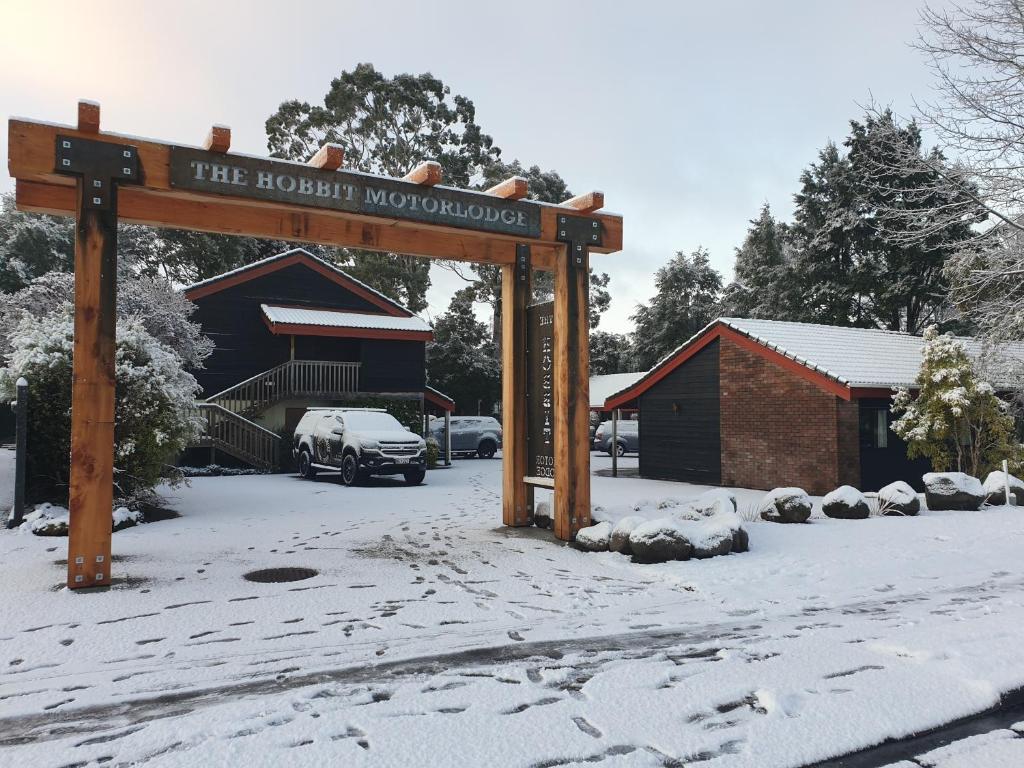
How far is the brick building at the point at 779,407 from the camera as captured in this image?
16.2 m

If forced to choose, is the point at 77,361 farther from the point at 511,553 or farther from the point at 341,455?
the point at 341,455

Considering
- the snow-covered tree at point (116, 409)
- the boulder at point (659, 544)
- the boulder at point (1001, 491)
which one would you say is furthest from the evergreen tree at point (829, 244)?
the snow-covered tree at point (116, 409)

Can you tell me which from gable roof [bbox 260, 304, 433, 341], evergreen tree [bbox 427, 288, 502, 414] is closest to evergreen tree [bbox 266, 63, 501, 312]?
evergreen tree [bbox 427, 288, 502, 414]

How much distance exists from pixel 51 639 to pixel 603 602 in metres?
4.08

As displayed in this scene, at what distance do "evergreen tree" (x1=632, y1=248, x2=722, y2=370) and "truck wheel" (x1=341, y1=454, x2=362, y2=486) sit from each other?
3308cm

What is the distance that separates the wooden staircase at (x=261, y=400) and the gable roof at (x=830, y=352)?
31.2 ft

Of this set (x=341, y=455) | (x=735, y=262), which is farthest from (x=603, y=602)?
(x=735, y=262)

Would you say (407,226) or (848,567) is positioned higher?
(407,226)

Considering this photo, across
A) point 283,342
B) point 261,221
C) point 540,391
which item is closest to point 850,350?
point 540,391

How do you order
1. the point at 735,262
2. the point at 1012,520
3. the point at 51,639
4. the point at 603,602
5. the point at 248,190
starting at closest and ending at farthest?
1. the point at 51,639
2. the point at 603,602
3. the point at 248,190
4. the point at 1012,520
5. the point at 735,262

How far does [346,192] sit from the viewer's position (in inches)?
302

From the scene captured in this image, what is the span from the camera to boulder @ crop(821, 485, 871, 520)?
36.1 ft

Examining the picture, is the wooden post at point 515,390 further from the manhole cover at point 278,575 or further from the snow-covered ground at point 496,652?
the manhole cover at point 278,575

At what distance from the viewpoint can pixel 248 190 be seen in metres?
7.23
